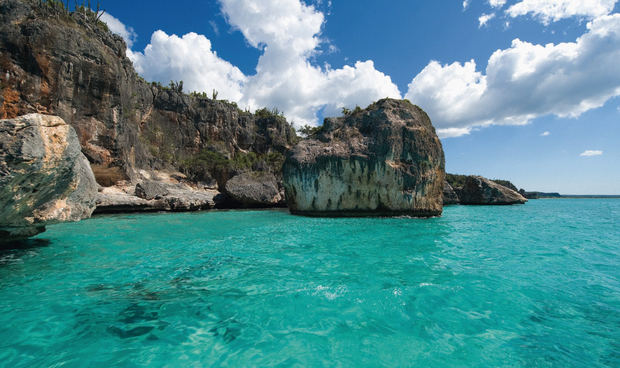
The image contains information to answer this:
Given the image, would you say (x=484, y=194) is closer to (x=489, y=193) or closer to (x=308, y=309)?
(x=489, y=193)

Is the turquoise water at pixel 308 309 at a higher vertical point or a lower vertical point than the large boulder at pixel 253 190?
lower

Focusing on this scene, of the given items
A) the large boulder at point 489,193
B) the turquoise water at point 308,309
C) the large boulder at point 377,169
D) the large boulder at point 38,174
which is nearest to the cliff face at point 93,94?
the large boulder at point 377,169

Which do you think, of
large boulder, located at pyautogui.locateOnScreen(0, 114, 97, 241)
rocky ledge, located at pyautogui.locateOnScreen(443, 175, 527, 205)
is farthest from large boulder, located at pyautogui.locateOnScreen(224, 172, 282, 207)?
rocky ledge, located at pyautogui.locateOnScreen(443, 175, 527, 205)

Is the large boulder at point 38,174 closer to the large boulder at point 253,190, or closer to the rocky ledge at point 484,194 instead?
the large boulder at point 253,190

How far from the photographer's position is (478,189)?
150ft

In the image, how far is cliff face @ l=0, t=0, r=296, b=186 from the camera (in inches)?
760

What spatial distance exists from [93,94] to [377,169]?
25.6 m

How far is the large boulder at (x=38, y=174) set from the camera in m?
4.81

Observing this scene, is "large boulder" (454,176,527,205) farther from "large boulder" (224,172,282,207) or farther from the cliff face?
the cliff face

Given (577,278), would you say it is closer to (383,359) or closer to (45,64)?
(383,359)

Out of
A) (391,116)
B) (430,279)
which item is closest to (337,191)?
(391,116)

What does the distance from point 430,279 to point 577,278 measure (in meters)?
3.25

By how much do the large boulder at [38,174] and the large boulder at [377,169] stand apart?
15983 mm

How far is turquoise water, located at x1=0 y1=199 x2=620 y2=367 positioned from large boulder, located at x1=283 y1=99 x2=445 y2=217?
42.6ft
